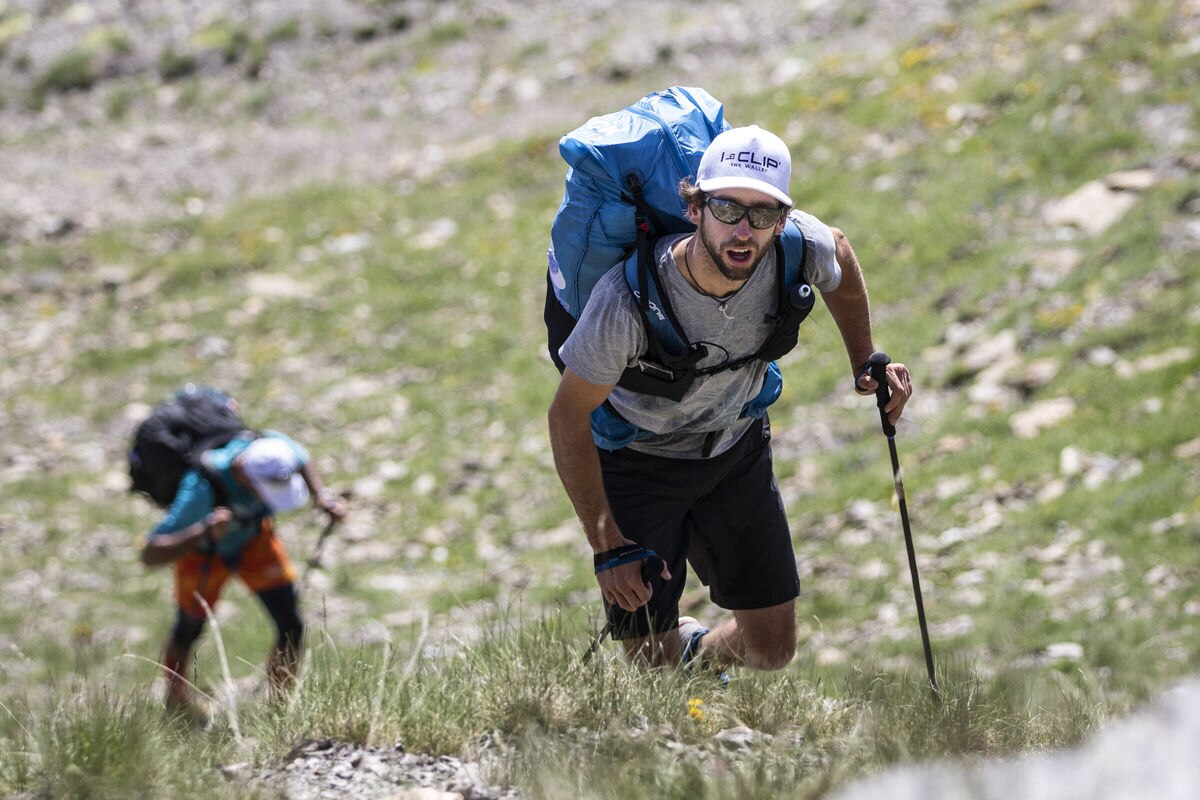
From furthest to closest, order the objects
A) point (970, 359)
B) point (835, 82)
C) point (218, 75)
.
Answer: point (218, 75) → point (835, 82) → point (970, 359)

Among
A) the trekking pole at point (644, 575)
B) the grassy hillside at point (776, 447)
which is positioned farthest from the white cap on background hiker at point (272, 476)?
the trekking pole at point (644, 575)

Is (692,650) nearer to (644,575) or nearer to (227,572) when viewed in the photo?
(644,575)

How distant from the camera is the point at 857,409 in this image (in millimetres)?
10531

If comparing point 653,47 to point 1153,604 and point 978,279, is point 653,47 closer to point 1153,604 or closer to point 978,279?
point 978,279

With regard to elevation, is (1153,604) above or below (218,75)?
below

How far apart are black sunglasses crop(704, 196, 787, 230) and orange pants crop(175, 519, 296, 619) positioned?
14.1 feet

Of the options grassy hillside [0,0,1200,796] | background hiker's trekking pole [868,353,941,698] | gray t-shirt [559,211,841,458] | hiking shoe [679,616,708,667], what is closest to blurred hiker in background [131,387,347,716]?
grassy hillside [0,0,1200,796]

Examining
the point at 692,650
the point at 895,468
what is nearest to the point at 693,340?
the point at 895,468

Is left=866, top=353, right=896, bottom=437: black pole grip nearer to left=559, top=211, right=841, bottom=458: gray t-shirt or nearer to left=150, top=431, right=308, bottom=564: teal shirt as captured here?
left=559, top=211, right=841, bottom=458: gray t-shirt

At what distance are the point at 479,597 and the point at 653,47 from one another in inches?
455

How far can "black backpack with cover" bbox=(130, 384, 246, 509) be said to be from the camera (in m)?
6.88

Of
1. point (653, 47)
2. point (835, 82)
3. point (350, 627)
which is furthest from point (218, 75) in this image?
point (350, 627)

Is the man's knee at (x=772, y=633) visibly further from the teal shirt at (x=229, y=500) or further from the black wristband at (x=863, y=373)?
the teal shirt at (x=229, y=500)

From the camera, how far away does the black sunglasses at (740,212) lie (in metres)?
3.79
